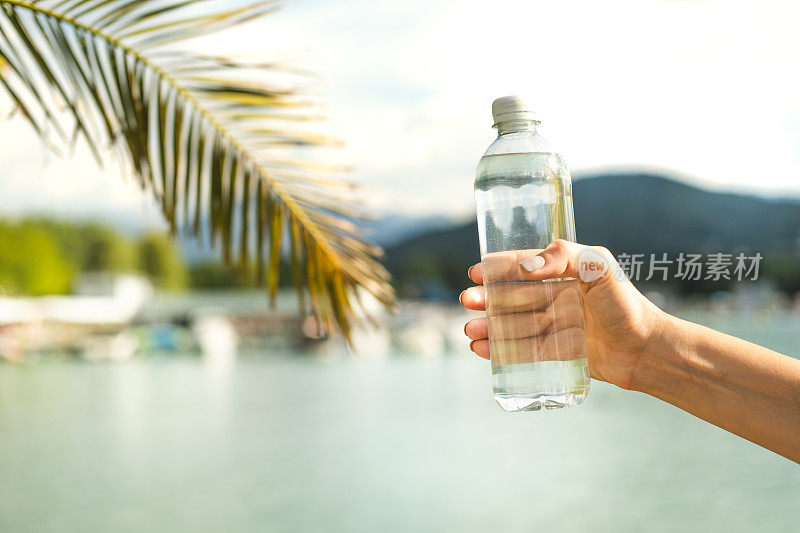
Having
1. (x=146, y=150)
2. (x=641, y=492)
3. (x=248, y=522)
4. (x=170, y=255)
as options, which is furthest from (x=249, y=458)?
(x=170, y=255)

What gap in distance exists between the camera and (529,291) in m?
1.82

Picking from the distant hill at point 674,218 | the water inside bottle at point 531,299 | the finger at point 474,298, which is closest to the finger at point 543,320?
the water inside bottle at point 531,299

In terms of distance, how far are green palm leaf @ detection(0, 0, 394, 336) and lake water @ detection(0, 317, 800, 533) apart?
25.3 m

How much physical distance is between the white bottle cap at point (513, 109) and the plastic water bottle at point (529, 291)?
3.1 inches

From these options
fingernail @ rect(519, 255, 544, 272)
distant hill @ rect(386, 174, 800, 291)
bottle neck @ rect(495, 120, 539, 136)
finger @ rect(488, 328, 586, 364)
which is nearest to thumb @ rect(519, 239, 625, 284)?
fingernail @ rect(519, 255, 544, 272)

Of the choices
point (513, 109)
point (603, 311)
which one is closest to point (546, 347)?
point (603, 311)

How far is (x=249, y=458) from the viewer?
38188 mm

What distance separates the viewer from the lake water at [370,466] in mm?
28641

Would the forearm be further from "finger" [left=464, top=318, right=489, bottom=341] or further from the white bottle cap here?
the white bottle cap

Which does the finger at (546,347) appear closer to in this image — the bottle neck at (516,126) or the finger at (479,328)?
the finger at (479,328)

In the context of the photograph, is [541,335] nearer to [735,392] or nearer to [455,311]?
[735,392]

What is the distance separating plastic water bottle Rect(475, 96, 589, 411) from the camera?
71.6 inches

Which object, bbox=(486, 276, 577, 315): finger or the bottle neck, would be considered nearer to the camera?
the bottle neck

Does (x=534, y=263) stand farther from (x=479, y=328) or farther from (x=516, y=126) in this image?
(x=479, y=328)
